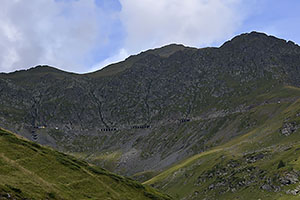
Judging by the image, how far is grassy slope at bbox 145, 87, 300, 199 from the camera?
12656 cm

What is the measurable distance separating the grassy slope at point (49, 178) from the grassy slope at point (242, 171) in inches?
2342

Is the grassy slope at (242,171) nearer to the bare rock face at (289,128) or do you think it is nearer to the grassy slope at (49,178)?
the bare rock face at (289,128)

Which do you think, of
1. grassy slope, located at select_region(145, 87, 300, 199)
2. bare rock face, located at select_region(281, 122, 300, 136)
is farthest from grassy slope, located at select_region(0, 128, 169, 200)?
bare rock face, located at select_region(281, 122, 300, 136)

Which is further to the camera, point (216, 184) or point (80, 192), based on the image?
point (216, 184)

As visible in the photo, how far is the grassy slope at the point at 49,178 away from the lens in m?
52.6

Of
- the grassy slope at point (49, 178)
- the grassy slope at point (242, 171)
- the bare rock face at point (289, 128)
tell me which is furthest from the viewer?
the bare rock face at point (289, 128)

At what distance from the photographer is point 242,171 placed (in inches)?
5999

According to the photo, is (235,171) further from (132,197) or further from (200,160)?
(132,197)

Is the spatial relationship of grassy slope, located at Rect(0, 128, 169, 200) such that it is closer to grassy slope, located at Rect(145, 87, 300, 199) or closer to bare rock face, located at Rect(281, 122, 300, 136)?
grassy slope, located at Rect(145, 87, 300, 199)

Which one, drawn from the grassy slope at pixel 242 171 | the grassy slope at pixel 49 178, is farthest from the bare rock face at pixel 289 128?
the grassy slope at pixel 49 178

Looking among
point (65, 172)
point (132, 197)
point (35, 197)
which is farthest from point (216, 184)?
point (35, 197)

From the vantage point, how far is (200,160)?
7756 inches

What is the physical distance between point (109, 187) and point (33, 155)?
1946cm

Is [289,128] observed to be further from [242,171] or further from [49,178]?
[49,178]
